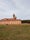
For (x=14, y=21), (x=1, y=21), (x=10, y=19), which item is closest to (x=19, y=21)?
(x=14, y=21)

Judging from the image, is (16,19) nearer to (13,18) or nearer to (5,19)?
(13,18)

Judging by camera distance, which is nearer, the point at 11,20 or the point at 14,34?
the point at 14,34

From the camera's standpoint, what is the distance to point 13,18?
134 feet

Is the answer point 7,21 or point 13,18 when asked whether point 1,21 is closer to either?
point 7,21

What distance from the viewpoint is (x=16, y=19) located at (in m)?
40.5

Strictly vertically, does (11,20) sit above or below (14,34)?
below

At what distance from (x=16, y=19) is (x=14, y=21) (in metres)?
1.81

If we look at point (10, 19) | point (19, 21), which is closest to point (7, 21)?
point (10, 19)

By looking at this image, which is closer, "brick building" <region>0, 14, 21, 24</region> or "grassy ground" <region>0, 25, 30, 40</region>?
"grassy ground" <region>0, 25, 30, 40</region>

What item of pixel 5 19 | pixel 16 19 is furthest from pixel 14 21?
pixel 5 19

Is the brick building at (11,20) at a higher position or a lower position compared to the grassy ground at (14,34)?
lower

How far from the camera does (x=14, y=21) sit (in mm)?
39250

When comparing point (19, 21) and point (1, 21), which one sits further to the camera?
point (1, 21)

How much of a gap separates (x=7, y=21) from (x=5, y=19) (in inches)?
81.0
